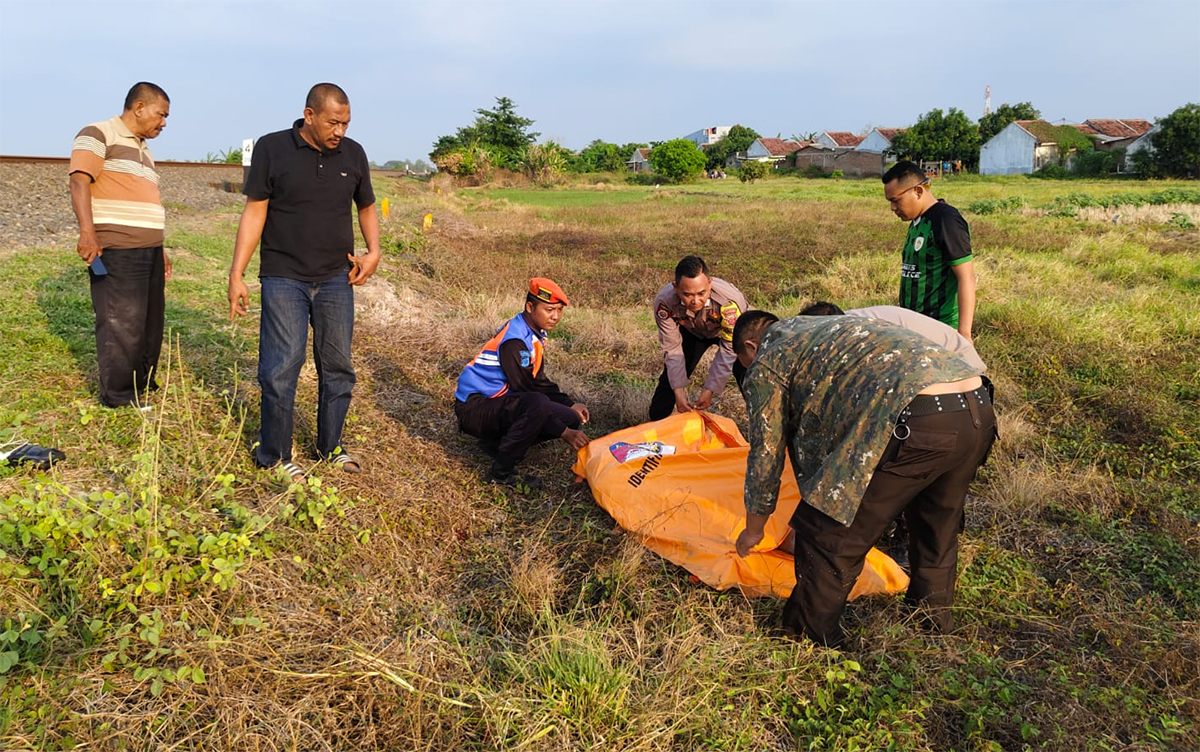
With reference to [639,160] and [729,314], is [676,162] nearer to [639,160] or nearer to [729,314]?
[639,160]

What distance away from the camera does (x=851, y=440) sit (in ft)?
8.19

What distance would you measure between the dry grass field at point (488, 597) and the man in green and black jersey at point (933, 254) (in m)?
1.03

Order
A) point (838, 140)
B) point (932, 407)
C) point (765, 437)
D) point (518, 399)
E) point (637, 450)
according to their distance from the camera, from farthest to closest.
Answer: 1. point (838, 140)
2. point (518, 399)
3. point (637, 450)
4. point (765, 437)
5. point (932, 407)

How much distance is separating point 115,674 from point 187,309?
4.85 m

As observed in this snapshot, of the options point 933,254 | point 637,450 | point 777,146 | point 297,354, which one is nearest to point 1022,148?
A: point 777,146

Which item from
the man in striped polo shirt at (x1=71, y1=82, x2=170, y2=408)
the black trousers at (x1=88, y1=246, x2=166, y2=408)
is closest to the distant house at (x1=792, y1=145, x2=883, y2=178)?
the man in striped polo shirt at (x1=71, y1=82, x2=170, y2=408)

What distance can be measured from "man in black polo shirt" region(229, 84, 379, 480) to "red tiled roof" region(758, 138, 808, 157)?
7709 cm

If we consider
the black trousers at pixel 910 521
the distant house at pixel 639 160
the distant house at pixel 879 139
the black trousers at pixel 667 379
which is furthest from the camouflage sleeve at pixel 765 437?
the distant house at pixel 639 160

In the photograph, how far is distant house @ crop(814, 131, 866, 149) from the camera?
7025 centimetres

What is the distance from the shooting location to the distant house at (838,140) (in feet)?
230

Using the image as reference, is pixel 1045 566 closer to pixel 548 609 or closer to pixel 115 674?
pixel 548 609

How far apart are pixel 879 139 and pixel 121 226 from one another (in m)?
66.7

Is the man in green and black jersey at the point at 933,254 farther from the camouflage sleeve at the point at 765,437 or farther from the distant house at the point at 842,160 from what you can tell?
the distant house at the point at 842,160

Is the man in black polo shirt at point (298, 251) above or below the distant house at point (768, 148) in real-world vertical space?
below
